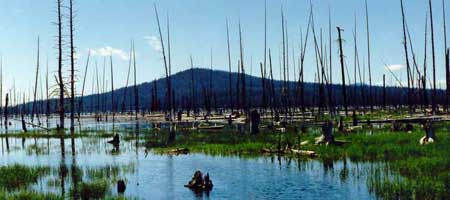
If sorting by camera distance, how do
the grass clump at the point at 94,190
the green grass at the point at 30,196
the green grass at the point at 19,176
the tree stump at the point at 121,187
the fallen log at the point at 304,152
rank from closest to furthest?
the green grass at the point at 30,196, the grass clump at the point at 94,190, the tree stump at the point at 121,187, the green grass at the point at 19,176, the fallen log at the point at 304,152

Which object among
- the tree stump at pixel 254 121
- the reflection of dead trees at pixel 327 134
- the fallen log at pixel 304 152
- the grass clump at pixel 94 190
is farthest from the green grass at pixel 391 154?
the grass clump at pixel 94 190

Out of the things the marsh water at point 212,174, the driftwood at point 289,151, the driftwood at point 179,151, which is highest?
the driftwood at point 289,151

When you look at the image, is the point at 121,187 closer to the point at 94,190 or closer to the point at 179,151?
the point at 94,190

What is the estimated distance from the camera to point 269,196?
1791cm

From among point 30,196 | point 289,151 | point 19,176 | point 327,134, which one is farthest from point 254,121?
point 30,196

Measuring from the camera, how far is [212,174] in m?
23.5

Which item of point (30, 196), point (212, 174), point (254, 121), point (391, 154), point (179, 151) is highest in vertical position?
point (254, 121)

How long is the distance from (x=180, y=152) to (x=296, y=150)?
811 cm

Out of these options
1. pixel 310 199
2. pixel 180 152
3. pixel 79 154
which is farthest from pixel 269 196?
pixel 79 154

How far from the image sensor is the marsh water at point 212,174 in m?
18.7

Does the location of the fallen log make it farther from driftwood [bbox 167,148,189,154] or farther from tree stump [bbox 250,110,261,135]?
tree stump [bbox 250,110,261,135]

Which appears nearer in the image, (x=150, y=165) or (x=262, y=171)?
(x=262, y=171)

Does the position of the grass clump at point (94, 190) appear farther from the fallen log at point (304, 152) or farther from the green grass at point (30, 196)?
the fallen log at point (304, 152)

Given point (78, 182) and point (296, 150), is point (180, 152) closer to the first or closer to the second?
point (296, 150)
